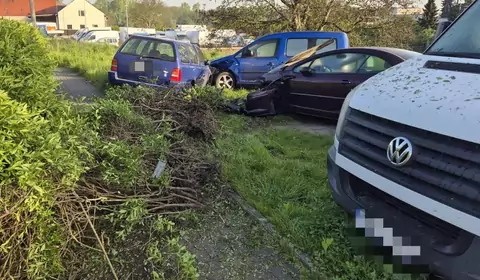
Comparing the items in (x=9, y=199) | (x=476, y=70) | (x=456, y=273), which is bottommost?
(x=456, y=273)

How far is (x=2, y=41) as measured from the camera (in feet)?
10.8

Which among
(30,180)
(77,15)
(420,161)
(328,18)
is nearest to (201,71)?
(30,180)

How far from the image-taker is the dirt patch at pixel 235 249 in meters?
3.01

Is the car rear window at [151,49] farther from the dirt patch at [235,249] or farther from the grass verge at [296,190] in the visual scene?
the dirt patch at [235,249]

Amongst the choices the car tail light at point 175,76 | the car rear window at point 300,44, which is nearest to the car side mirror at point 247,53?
the car rear window at point 300,44

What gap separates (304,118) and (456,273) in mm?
6203

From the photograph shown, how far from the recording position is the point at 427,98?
8.20 feet

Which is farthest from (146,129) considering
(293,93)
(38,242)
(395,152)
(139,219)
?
(293,93)

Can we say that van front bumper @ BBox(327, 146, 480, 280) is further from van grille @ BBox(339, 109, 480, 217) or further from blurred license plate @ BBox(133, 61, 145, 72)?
blurred license plate @ BBox(133, 61, 145, 72)

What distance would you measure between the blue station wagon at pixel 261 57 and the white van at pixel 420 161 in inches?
354

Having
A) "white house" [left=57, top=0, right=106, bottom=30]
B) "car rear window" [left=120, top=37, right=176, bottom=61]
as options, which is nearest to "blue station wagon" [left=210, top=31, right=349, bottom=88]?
"car rear window" [left=120, top=37, right=176, bottom=61]

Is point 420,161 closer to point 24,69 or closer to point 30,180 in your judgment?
point 30,180

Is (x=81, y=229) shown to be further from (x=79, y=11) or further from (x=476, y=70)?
(x=79, y=11)

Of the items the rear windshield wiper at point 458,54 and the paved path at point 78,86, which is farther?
the paved path at point 78,86
